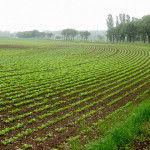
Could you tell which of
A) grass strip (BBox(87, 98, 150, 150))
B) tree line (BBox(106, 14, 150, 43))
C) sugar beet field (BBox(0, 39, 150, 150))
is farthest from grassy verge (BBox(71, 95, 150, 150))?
tree line (BBox(106, 14, 150, 43))

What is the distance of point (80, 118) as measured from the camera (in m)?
13.8

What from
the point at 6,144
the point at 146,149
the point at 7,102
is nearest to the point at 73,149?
the point at 146,149

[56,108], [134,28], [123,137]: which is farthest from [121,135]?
[134,28]

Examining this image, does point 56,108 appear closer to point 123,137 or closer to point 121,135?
point 121,135

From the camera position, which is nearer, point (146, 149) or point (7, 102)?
point (146, 149)

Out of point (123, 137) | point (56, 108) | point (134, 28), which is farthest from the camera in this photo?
point (134, 28)

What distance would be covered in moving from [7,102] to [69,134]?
29.4 ft

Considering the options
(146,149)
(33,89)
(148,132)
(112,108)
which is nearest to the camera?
(146,149)

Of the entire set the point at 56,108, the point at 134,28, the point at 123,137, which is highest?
the point at 134,28

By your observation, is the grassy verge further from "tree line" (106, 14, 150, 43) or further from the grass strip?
"tree line" (106, 14, 150, 43)

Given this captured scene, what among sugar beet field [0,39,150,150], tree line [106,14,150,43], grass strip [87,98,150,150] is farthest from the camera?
tree line [106,14,150,43]

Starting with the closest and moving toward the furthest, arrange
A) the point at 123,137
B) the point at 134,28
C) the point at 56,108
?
the point at 123,137, the point at 56,108, the point at 134,28

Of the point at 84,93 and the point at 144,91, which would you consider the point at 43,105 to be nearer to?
the point at 84,93

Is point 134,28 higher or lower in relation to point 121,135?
higher
